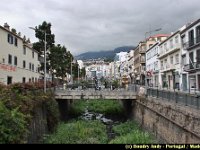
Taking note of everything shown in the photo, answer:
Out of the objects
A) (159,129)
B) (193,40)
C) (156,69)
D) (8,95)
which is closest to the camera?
(8,95)

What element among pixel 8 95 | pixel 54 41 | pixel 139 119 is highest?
pixel 54 41

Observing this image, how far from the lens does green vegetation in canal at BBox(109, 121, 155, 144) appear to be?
943 inches

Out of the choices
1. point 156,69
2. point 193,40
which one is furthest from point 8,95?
point 156,69

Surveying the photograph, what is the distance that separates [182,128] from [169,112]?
4531 mm

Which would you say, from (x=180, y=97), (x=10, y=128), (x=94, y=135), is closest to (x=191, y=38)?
(x=94, y=135)

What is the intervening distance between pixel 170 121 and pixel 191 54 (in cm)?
2939

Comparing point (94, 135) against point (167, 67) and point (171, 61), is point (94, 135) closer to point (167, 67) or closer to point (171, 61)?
point (171, 61)

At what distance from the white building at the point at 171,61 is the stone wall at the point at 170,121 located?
20364 millimetres

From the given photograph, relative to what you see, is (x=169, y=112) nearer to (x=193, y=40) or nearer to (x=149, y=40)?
(x=193, y=40)

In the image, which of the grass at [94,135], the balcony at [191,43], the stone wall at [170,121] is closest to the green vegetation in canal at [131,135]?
the grass at [94,135]

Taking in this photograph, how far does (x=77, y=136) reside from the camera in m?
28.6

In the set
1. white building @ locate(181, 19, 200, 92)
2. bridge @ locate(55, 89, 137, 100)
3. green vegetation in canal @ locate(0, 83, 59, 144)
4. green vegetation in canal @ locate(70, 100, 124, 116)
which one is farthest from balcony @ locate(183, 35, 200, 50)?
green vegetation in canal @ locate(0, 83, 59, 144)

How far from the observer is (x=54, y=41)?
68.4 metres

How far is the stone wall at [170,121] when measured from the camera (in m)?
18.7
